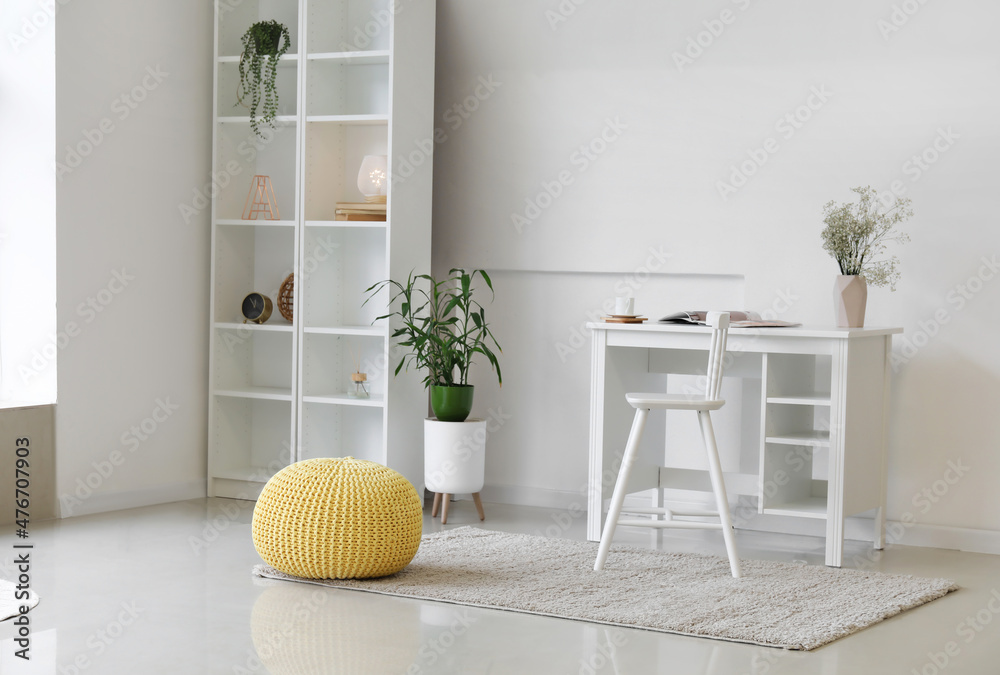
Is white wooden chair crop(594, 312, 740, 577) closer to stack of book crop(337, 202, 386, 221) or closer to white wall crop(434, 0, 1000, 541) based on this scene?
white wall crop(434, 0, 1000, 541)

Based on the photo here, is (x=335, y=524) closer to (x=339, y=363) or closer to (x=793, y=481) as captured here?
(x=793, y=481)

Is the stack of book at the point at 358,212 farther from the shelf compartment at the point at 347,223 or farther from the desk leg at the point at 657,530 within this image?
the desk leg at the point at 657,530

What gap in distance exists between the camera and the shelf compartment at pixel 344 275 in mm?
4918

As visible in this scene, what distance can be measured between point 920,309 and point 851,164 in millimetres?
624

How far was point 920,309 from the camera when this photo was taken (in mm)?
4258

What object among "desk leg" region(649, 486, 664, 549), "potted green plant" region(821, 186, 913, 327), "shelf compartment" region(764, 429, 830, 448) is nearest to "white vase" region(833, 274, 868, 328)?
"potted green plant" region(821, 186, 913, 327)

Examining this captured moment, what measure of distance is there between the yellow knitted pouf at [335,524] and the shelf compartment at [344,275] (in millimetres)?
1600

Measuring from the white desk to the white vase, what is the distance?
3.5 inches

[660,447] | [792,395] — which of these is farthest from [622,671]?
[660,447]

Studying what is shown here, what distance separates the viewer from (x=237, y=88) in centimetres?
504

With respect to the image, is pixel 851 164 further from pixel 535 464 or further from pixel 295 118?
pixel 295 118

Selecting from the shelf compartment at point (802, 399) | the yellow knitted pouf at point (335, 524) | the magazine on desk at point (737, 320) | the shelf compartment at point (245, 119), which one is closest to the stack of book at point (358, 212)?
the shelf compartment at point (245, 119)

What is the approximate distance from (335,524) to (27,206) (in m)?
2.07

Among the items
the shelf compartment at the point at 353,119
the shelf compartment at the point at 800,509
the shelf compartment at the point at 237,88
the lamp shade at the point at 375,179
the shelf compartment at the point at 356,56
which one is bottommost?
the shelf compartment at the point at 800,509
